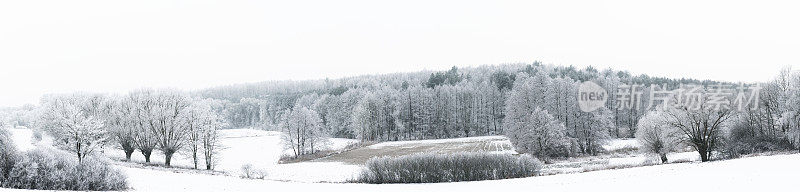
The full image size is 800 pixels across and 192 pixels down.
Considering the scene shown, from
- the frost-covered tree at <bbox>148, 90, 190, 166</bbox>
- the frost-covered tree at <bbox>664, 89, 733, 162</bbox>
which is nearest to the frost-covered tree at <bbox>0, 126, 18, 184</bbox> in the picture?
the frost-covered tree at <bbox>148, 90, 190, 166</bbox>

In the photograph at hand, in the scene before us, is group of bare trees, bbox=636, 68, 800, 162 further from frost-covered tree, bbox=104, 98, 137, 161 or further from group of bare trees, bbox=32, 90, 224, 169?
frost-covered tree, bbox=104, 98, 137, 161

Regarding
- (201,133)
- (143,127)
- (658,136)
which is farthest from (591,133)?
(143,127)

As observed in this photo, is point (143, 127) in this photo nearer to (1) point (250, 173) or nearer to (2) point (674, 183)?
(1) point (250, 173)

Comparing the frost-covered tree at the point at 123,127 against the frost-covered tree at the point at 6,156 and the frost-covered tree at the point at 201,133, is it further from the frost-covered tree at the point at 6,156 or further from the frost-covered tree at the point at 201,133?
the frost-covered tree at the point at 6,156

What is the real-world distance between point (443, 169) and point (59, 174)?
23.6 m

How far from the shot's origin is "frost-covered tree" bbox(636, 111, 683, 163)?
43969 mm

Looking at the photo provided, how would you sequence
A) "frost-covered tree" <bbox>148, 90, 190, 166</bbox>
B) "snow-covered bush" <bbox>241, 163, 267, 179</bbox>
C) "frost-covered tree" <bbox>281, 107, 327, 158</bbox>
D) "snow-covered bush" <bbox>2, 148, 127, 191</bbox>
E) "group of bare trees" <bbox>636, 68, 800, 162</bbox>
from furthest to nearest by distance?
"frost-covered tree" <bbox>281, 107, 327, 158</bbox> → "frost-covered tree" <bbox>148, 90, 190, 166</bbox> → "group of bare trees" <bbox>636, 68, 800, 162</bbox> → "snow-covered bush" <bbox>241, 163, 267, 179</bbox> → "snow-covered bush" <bbox>2, 148, 127, 191</bbox>

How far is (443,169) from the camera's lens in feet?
118

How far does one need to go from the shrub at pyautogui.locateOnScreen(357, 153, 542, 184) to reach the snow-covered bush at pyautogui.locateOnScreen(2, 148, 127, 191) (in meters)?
16.8

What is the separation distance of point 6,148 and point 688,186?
32.0 metres

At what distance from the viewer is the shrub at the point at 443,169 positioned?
35.6 metres

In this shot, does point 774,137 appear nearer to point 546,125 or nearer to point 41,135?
point 546,125

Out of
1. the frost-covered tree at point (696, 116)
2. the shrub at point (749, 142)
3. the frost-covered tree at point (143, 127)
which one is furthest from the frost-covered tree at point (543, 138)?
the frost-covered tree at point (143, 127)

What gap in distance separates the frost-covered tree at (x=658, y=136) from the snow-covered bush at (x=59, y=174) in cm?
4383
